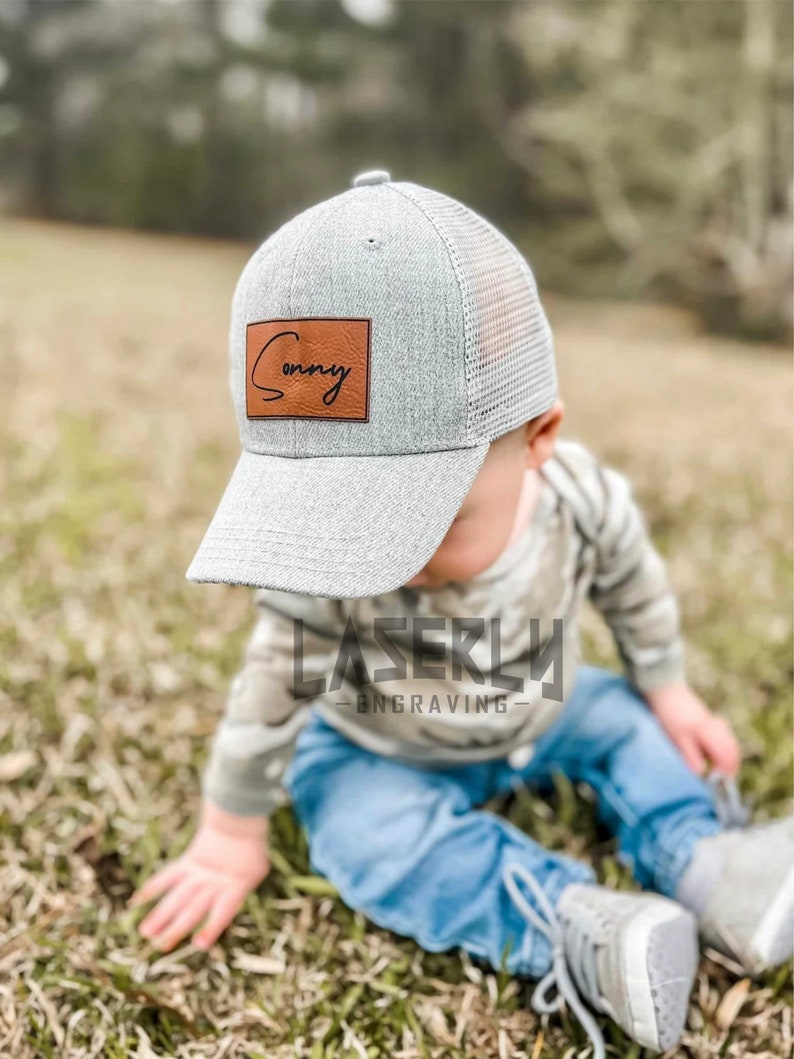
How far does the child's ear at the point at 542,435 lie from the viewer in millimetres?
1289

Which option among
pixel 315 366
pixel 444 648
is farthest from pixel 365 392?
pixel 444 648

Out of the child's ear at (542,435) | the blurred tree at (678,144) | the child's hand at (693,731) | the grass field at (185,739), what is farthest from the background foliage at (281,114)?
the child's ear at (542,435)

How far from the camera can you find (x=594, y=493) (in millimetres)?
1479

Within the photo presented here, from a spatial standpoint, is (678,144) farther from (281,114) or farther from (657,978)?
(657,978)

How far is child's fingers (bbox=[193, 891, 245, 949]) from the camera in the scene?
54.9 inches

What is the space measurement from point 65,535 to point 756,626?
1.71 m

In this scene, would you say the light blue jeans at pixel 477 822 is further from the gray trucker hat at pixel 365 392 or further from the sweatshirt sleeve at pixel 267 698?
the gray trucker hat at pixel 365 392

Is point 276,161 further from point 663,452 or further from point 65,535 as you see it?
point 65,535

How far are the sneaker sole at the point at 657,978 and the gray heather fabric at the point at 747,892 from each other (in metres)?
0.11

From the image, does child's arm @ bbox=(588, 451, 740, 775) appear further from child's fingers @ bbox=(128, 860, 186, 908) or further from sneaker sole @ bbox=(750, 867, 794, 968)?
child's fingers @ bbox=(128, 860, 186, 908)

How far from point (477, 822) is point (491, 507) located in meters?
0.50

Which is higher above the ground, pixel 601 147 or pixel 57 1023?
pixel 601 147

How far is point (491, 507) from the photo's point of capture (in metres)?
1.27

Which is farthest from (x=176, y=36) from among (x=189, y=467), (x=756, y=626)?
(x=756, y=626)
